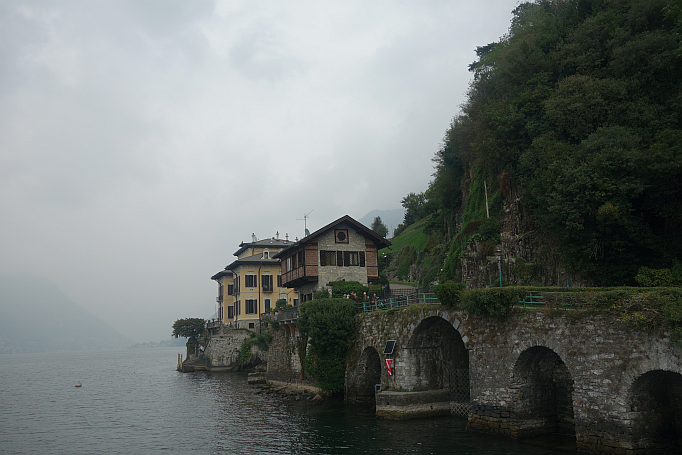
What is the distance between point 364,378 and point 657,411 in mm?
20352

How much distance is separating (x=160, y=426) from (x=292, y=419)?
9.28m

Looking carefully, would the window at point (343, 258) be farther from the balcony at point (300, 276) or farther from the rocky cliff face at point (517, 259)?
the rocky cliff face at point (517, 259)

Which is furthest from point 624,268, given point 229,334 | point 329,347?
point 229,334

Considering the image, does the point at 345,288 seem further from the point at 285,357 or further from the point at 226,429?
the point at 226,429

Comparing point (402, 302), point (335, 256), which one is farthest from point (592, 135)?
point (335, 256)

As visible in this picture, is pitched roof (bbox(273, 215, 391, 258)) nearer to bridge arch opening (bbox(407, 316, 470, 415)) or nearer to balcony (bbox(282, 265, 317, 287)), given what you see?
balcony (bbox(282, 265, 317, 287))

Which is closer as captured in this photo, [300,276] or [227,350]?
[300,276]

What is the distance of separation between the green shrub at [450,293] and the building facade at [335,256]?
69.9ft

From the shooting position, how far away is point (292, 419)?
107ft

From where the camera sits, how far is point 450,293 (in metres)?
27.2

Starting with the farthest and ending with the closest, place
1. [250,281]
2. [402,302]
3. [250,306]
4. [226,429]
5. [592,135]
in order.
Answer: [250,281] < [250,306] < [402,302] < [226,429] < [592,135]

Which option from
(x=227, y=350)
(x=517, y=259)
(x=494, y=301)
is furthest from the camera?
(x=227, y=350)

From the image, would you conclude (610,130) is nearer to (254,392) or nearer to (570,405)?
(570,405)

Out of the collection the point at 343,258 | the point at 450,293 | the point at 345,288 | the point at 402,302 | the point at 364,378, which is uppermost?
the point at 343,258
